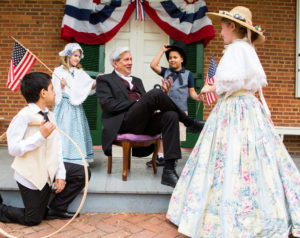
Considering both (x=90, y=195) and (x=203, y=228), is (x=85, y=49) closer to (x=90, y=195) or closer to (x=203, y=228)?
(x=90, y=195)

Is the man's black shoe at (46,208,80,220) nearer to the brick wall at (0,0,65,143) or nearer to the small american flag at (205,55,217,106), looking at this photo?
the small american flag at (205,55,217,106)

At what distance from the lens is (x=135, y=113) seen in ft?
9.54

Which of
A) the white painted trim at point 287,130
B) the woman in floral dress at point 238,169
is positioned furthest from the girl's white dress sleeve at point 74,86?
the white painted trim at point 287,130

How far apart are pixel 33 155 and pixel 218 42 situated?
→ 12.8ft

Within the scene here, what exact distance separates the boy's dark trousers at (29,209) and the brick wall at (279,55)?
13.8ft

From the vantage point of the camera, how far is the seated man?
9.07 feet

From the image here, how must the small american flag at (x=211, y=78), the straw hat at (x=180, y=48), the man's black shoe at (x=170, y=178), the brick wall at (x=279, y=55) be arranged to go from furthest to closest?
the brick wall at (x=279, y=55) → the small american flag at (x=211, y=78) → the straw hat at (x=180, y=48) → the man's black shoe at (x=170, y=178)

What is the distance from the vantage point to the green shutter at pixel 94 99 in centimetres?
487

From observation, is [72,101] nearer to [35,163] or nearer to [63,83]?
[63,83]

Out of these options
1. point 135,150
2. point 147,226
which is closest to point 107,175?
point 135,150

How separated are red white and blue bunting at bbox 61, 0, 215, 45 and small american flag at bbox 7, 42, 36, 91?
1381 millimetres

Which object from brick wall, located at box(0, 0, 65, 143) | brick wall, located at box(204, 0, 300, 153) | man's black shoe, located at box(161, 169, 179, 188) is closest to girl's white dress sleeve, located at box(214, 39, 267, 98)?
man's black shoe, located at box(161, 169, 179, 188)

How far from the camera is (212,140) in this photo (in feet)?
7.41

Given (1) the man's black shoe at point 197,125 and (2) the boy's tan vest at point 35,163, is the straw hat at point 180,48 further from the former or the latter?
(2) the boy's tan vest at point 35,163
